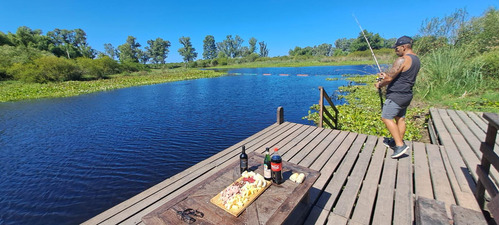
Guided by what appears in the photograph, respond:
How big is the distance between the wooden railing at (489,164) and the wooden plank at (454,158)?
2.02ft

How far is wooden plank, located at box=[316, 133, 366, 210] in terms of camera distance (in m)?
2.93

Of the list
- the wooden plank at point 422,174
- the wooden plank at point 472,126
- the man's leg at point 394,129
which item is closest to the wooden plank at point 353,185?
the man's leg at point 394,129

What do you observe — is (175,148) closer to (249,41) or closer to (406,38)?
(406,38)

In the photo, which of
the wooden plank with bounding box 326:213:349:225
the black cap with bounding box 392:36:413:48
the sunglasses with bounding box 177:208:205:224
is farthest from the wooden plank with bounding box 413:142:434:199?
the sunglasses with bounding box 177:208:205:224

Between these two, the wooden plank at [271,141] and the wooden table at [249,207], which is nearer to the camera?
the wooden table at [249,207]

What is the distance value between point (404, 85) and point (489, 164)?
5.60ft

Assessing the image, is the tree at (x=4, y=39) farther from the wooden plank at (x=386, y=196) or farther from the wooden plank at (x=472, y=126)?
the wooden plank at (x=472, y=126)

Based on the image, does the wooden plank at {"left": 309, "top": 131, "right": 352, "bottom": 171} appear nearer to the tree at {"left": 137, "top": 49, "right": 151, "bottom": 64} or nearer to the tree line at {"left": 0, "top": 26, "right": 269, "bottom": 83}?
the tree line at {"left": 0, "top": 26, "right": 269, "bottom": 83}

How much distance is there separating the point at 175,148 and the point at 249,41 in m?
116

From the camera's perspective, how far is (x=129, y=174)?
5.68 m

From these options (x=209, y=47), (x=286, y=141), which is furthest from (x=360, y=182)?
(x=209, y=47)

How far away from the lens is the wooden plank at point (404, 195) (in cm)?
252

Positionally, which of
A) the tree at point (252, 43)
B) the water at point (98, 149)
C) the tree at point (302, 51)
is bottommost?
the water at point (98, 149)

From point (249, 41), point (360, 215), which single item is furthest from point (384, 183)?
point (249, 41)
